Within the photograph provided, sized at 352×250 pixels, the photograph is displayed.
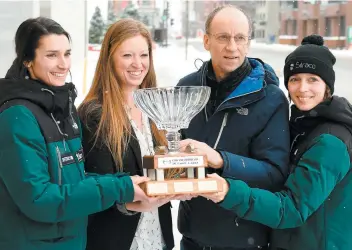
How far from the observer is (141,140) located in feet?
5.38

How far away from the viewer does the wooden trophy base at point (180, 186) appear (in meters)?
1.33

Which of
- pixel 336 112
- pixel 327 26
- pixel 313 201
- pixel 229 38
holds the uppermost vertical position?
pixel 327 26

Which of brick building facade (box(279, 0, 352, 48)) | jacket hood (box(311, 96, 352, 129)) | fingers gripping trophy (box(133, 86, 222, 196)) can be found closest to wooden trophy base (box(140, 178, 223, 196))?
fingers gripping trophy (box(133, 86, 222, 196))

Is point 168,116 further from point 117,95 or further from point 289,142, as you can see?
point 289,142

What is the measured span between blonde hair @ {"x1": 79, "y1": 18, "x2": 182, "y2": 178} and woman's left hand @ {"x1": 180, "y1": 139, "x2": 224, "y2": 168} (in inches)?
8.8

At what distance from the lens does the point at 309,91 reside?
155 cm

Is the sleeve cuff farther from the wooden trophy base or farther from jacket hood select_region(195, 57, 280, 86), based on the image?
jacket hood select_region(195, 57, 280, 86)

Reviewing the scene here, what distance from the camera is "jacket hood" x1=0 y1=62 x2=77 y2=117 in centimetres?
132

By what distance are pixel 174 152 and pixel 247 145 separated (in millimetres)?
304

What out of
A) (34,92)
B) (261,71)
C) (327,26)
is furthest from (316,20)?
(34,92)

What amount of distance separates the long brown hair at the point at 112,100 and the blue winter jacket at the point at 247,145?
23cm

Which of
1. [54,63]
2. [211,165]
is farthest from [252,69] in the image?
[54,63]

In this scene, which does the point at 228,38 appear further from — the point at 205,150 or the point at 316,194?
the point at 316,194

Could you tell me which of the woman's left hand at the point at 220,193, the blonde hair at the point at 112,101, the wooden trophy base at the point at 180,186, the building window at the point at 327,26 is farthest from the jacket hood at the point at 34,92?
the building window at the point at 327,26
